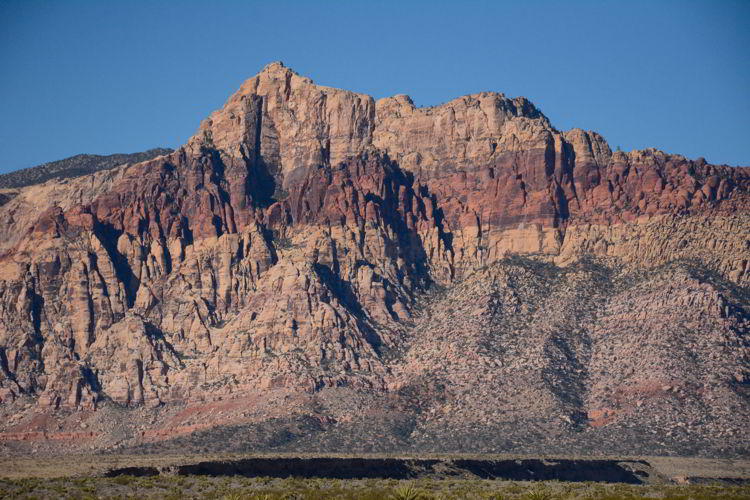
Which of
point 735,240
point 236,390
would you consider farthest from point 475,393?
point 735,240

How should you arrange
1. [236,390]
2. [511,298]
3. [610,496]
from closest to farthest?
[610,496]
[236,390]
[511,298]

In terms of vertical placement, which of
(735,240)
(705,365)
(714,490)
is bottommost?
(714,490)

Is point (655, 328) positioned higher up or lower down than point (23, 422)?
higher up

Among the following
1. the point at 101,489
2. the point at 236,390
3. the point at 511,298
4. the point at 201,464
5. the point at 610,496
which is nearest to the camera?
the point at 610,496

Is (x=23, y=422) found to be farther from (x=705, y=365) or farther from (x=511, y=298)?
(x=705, y=365)

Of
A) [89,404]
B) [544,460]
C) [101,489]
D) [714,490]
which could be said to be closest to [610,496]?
[714,490]

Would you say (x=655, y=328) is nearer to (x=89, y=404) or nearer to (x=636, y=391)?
(x=636, y=391)

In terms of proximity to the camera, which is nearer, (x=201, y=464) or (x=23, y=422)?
(x=201, y=464)

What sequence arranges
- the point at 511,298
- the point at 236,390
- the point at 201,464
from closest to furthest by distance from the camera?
1. the point at 201,464
2. the point at 236,390
3. the point at 511,298

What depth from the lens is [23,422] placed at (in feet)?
628

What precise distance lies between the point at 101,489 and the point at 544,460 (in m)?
53.4

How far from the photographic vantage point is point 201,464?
514 feet

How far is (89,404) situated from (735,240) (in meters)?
94.4

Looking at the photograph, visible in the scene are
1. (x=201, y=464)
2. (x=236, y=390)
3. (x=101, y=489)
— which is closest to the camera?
(x=101, y=489)
